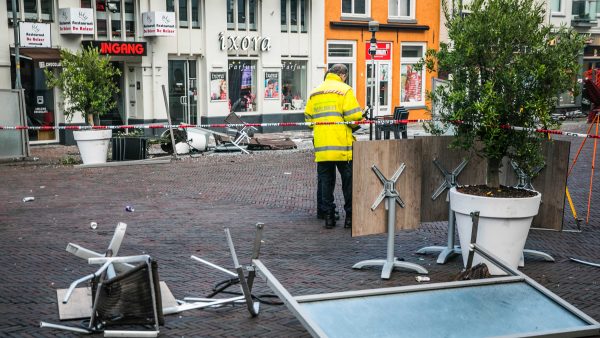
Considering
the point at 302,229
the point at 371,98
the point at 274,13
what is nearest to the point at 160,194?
the point at 302,229

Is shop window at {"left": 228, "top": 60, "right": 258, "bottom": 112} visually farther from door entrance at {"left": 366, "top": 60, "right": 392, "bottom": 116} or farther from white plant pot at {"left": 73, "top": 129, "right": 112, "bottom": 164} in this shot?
white plant pot at {"left": 73, "top": 129, "right": 112, "bottom": 164}

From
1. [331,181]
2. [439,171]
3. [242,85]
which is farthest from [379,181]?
[242,85]

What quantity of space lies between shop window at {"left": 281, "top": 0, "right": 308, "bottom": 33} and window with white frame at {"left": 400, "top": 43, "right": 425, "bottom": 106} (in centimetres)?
510

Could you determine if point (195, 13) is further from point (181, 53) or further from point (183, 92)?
point (183, 92)

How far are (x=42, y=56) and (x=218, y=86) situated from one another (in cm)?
622

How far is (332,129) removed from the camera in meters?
9.04

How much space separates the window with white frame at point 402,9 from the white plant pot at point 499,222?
23.8 m

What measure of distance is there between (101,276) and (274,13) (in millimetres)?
21470

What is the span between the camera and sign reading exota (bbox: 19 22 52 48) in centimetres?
2014

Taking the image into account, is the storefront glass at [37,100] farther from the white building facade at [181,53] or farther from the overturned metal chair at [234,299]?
the overturned metal chair at [234,299]

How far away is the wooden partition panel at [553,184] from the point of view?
7.38 meters

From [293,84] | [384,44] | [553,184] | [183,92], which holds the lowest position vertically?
[553,184]

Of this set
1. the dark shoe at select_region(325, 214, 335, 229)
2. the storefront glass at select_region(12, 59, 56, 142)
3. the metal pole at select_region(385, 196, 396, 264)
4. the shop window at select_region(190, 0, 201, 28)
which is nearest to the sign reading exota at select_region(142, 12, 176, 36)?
the shop window at select_region(190, 0, 201, 28)

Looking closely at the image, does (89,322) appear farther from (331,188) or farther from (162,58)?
(162,58)
